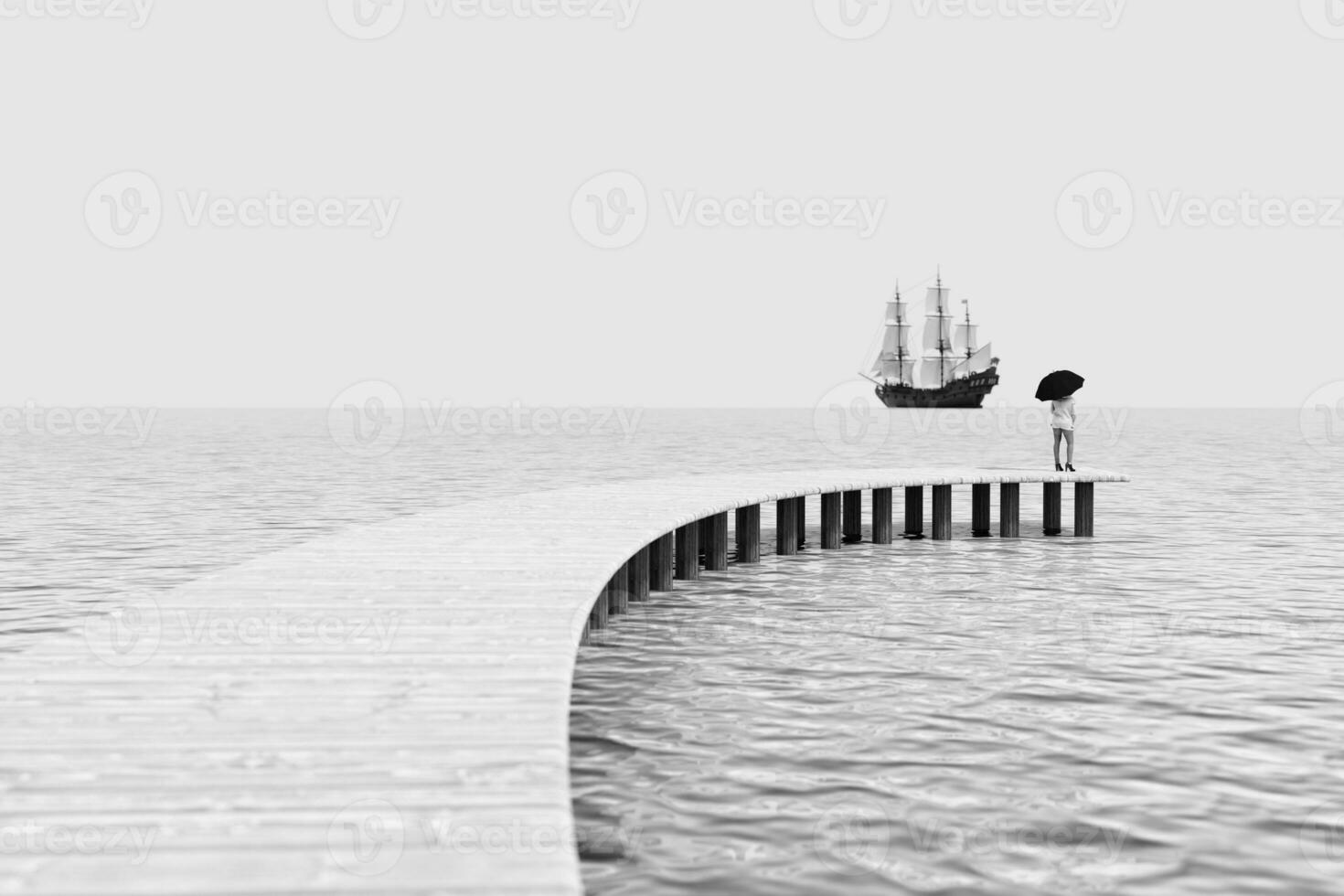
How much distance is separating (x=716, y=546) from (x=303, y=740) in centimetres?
1284

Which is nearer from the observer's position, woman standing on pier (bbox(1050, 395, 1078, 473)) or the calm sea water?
the calm sea water

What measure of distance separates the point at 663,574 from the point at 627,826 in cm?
915

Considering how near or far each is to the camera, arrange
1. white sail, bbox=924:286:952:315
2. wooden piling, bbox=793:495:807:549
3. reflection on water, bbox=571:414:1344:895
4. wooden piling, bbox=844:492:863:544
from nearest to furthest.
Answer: reflection on water, bbox=571:414:1344:895, wooden piling, bbox=793:495:807:549, wooden piling, bbox=844:492:863:544, white sail, bbox=924:286:952:315

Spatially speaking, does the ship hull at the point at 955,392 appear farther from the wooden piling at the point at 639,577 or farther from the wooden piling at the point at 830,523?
the wooden piling at the point at 639,577

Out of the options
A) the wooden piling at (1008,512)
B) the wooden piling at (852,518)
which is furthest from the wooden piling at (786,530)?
the wooden piling at (1008,512)

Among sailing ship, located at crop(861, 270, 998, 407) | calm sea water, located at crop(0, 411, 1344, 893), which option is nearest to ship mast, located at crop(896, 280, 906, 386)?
sailing ship, located at crop(861, 270, 998, 407)

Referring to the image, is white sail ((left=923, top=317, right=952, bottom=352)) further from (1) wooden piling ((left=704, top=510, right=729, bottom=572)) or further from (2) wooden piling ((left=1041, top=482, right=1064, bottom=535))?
(1) wooden piling ((left=704, top=510, right=729, bottom=572))

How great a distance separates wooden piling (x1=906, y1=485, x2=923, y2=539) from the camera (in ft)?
74.8

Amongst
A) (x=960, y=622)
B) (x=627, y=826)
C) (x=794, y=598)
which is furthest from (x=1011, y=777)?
(x=794, y=598)

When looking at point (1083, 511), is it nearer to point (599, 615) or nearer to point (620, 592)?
point (620, 592)

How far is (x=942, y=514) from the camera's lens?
22219 millimetres

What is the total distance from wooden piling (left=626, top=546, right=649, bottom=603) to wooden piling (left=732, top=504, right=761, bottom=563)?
402 centimetres

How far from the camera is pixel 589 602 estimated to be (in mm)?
9461

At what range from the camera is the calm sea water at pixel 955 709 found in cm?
676
